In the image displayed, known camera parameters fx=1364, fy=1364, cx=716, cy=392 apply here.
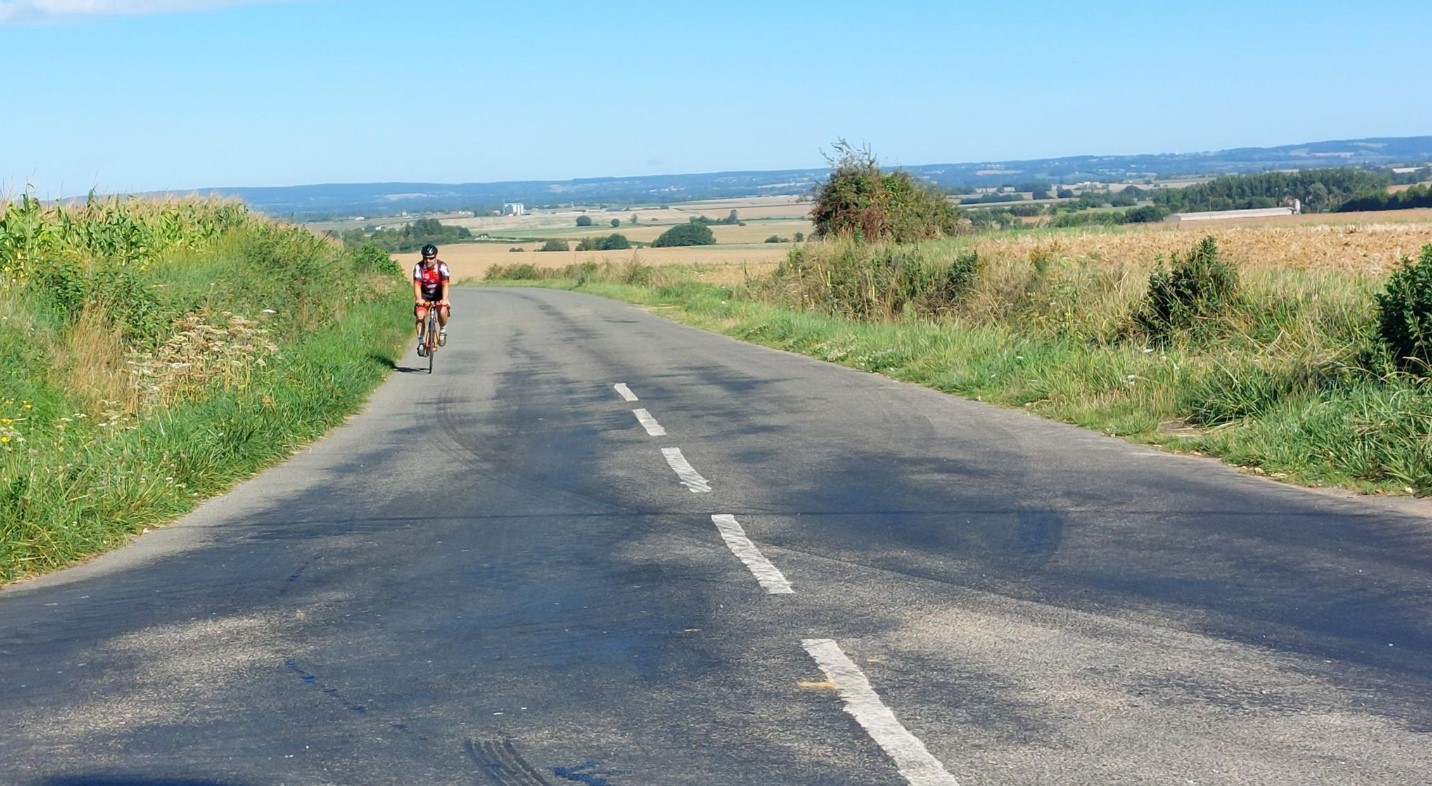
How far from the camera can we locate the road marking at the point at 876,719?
4.07 metres

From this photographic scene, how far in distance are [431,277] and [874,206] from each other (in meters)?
25.6

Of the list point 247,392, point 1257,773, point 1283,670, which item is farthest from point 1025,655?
point 247,392

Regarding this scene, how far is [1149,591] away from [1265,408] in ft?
18.8

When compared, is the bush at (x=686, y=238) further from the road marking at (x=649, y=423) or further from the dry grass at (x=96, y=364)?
the road marking at (x=649, y=423)

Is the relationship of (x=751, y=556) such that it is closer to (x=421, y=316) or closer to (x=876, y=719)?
(x=876, y=719)

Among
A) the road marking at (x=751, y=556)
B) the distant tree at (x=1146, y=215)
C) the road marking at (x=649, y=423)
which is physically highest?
the distant tree at (x=1146, y=215)

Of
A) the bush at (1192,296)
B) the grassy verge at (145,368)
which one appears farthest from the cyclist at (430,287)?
the bush at (1192,296)

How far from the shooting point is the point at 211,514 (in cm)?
909

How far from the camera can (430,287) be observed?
1964 centimetres

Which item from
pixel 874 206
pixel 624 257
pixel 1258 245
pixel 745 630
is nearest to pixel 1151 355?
pixel 745 630

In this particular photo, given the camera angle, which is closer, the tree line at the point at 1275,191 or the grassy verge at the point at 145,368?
the grassy verge at the point at 145,368

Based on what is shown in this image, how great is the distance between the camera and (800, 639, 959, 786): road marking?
407 centimetres

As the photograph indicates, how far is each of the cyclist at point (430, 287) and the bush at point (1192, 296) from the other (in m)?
9.58

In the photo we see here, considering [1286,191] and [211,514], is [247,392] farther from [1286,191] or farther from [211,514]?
[1286,191]
